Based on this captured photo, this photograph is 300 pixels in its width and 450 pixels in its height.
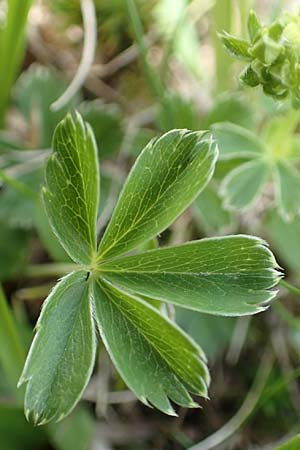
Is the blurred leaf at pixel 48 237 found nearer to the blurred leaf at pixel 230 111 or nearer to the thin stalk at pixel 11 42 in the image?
the thin stalk at pixel 11 42

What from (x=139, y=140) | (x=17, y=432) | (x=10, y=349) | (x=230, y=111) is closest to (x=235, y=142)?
(x=230, y=111)

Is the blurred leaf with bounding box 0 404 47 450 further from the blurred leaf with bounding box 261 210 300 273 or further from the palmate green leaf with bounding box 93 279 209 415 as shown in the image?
the blurred leaf with bounding box 261 210 300 273

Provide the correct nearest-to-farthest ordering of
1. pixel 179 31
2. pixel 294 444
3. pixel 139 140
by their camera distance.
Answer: pixel 294 444
pixel 139 140
pixel 179 31

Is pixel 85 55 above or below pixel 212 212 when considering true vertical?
above

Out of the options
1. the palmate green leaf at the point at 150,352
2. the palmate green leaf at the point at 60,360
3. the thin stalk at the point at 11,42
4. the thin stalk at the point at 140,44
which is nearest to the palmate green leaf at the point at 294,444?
the palmate green leaf at the point at 150,352

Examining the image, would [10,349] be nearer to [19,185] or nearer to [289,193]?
[19,185]

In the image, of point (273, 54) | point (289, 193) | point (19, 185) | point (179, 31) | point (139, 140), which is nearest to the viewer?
point (273, 54)

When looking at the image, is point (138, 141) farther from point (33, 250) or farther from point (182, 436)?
point (182, 436)
